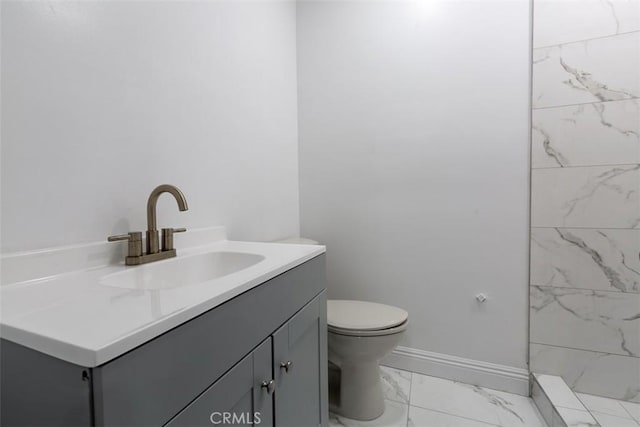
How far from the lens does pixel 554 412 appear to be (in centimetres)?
126

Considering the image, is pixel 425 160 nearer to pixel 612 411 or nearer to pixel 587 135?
pixel 587 135

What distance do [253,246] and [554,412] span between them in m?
1.37

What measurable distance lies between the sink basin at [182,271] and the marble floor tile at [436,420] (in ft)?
3.34

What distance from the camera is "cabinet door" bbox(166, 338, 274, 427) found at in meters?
0.53

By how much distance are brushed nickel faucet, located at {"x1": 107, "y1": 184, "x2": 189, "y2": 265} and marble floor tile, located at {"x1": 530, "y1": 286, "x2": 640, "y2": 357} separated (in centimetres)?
156

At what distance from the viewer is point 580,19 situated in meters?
1.35

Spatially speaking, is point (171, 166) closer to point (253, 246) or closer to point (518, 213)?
point (253, 246)

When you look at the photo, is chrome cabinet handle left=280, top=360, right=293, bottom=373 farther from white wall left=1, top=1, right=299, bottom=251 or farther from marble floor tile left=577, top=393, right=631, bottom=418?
marble floor tile left=577, top=393, right=631, bottom=418

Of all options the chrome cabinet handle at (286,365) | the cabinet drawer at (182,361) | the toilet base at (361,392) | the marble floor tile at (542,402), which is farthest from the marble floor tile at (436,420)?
the cabinet drawer at (182,361)

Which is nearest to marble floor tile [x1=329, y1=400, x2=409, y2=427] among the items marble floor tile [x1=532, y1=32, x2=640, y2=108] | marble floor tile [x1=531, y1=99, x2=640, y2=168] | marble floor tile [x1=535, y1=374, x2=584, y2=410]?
marble floor tile [x1=535, y1=374, x2=584, y2=410]

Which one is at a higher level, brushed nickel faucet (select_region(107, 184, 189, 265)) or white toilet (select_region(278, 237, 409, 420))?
brushed nickel faucet (select_region(107, 184, 189, 265))

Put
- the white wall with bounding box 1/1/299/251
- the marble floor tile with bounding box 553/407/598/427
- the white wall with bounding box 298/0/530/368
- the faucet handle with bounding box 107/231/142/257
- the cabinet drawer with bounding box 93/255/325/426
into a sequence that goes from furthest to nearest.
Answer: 1. the white wall with bounding box 298/0/530/368
2. the marble floor tile with bounding box 553/407/598/427
3. the faucet handle with bounding box 107/231/142/257
4. the white wall with bounding box 1/1/299/251
5. the cabinet drawer with bounding box 93/255/325/426

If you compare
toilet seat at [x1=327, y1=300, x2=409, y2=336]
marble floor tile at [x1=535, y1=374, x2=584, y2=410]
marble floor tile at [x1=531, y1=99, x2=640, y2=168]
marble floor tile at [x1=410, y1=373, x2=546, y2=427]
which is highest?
marble floor tile at [x1=531, y1=99, x2=640, y2=168]

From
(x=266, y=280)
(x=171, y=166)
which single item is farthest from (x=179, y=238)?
(x=266, y=280)
